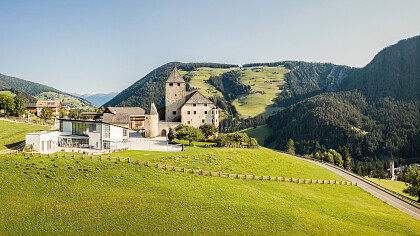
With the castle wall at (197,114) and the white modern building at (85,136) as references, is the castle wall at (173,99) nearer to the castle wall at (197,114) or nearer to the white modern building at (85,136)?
the castle wall at (197,114)

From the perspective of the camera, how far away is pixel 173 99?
83.5 meters

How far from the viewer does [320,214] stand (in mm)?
28000

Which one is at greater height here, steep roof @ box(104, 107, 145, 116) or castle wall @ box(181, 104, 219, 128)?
steep roof @ box(104, 107, 145, 116)

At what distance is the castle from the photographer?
7215 centimetres

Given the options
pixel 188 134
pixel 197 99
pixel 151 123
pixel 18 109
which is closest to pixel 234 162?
pixel 188 134

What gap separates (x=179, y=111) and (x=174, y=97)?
5177 millimetres

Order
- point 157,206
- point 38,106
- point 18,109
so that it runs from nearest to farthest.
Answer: point 157,206, point 18,109, point 38,106

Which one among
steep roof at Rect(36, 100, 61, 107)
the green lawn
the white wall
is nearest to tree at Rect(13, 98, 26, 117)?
the white wall

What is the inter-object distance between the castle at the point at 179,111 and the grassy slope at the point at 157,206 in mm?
36199

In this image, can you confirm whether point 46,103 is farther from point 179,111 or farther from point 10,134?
point 10,134

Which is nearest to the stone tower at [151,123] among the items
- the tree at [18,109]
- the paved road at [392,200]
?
the tree at [18,109]

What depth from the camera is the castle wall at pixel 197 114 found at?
78875 millimetres

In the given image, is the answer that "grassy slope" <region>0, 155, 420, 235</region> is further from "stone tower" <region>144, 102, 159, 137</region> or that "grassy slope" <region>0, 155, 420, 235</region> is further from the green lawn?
"stone tower" <region>144, 102, 159, 137</region>

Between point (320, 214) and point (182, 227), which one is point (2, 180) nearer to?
point (182, 227)
